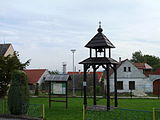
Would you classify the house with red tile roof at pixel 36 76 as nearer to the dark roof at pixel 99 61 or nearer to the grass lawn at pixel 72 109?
the grass lawn at pixel 72 109

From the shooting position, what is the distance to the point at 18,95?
15.5 metres

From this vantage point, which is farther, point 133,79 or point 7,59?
point 133,79

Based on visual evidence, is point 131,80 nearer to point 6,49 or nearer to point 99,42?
point 6,49

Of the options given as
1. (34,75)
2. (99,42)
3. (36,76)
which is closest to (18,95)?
(99,42)

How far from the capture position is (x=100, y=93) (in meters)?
41.5

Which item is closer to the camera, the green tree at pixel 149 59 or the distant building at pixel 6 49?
the distant building at pixel 6 49

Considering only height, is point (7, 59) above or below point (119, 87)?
above

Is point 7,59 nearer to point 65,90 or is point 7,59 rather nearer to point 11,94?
point 65,90

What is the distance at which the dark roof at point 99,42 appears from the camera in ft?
62.9

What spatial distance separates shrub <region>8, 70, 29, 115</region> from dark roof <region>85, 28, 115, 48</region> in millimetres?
5694

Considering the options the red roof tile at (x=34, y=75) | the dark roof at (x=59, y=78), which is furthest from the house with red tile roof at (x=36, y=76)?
the dark roof at (x=59, y=78)

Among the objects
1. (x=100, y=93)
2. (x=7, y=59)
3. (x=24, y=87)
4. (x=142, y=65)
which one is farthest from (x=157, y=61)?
(x=24, y=87)

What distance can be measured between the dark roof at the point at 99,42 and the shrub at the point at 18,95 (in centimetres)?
569

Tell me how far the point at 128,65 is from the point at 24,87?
30.2 m
